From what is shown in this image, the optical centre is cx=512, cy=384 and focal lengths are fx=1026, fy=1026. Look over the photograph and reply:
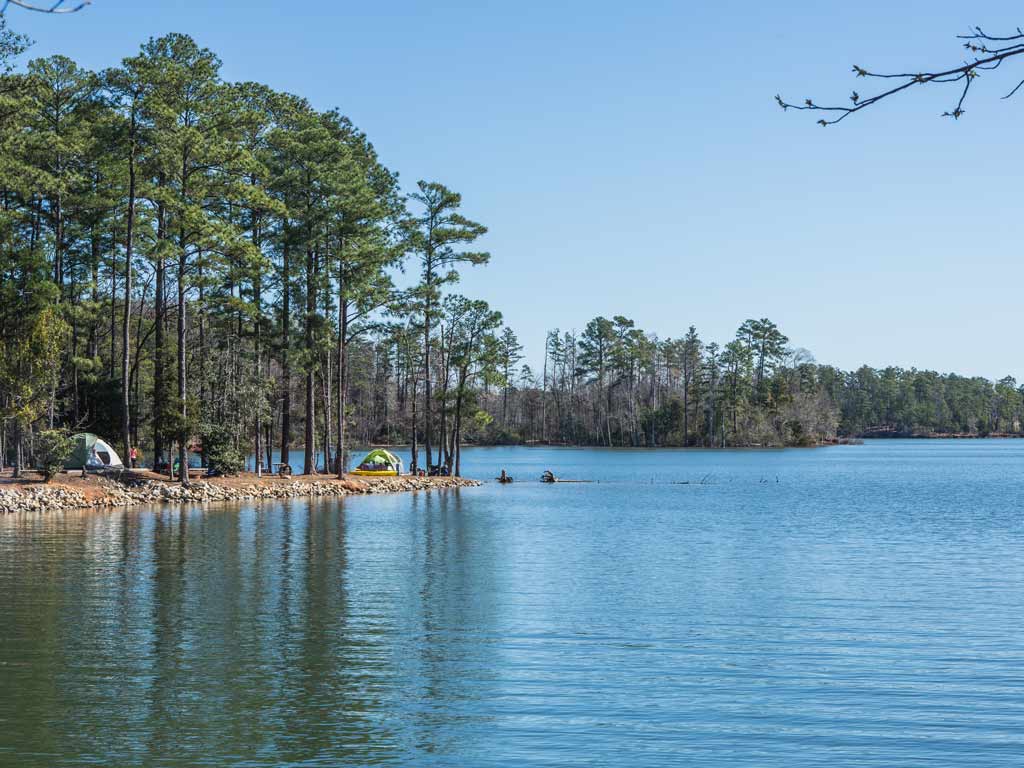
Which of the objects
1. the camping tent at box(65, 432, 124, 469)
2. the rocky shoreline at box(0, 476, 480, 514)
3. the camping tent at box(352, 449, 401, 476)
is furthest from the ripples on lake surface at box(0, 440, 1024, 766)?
the camping tent at box(352, 449, 401, 476)

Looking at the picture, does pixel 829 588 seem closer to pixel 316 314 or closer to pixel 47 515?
pixel 47 515

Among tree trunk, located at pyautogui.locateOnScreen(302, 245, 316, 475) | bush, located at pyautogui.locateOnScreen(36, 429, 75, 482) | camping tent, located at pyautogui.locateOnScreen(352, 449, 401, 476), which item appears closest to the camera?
bush, located at pyautogui.locateOnScreen(36, 429, 75, 482)

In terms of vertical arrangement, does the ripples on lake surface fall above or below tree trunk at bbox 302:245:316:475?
below

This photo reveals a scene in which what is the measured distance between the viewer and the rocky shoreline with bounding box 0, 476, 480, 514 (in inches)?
1325

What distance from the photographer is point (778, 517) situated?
36969mm

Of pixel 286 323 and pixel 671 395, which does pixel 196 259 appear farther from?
pixel 671 395

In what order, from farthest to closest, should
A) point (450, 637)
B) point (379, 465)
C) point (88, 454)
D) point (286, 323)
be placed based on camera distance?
point (379, 465), point (286, 323), point (88, 454), point (450, 637)

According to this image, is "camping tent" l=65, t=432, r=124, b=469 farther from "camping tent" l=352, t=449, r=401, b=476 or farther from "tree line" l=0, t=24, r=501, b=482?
"camping tent" l=352, t=449, r=401, b=476

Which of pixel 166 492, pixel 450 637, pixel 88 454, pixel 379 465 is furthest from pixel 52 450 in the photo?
pixel 450 637

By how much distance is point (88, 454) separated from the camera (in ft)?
130

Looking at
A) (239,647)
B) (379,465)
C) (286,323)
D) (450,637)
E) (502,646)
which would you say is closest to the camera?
(239,647)

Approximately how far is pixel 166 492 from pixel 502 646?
86.3ft

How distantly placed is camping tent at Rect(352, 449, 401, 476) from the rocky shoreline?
506cm

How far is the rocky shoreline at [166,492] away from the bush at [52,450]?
0.69 m
